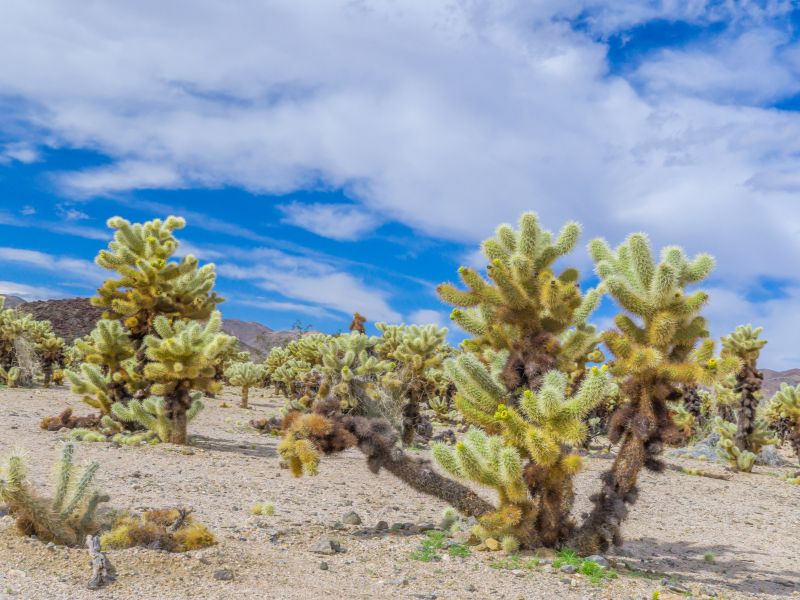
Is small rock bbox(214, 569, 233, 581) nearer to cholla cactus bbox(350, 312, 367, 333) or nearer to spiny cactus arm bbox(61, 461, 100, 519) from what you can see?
spiny cactus arm bbox(61, 461, 100, 519)

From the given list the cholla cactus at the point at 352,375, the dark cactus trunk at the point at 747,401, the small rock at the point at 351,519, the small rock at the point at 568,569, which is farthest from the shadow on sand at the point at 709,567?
the dark cactus trunk at the point at 747,401

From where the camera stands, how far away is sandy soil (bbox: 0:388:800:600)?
202 inches

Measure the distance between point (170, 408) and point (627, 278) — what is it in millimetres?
8664

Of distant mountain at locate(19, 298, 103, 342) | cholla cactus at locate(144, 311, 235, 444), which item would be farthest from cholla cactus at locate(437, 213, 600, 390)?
distant mountain at locate(19, 298, 103, 342)

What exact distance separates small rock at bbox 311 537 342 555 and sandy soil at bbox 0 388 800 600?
0.24 ft

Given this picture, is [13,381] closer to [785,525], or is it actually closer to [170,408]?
[170,408]

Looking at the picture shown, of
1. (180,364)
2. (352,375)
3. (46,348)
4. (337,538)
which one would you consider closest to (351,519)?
(337,538)

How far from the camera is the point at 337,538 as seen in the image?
21.5ft

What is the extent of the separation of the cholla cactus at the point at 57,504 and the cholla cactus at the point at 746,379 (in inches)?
595

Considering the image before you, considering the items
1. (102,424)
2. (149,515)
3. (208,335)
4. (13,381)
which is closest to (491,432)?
(149,515)

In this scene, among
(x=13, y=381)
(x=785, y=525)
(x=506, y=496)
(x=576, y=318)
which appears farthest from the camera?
(x=13, y=381)

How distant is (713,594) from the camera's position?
569 centimetres

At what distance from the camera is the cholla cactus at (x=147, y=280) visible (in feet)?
42.0

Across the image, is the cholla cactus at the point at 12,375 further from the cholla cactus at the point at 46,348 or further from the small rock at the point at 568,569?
the small rock at the point at 568,569
